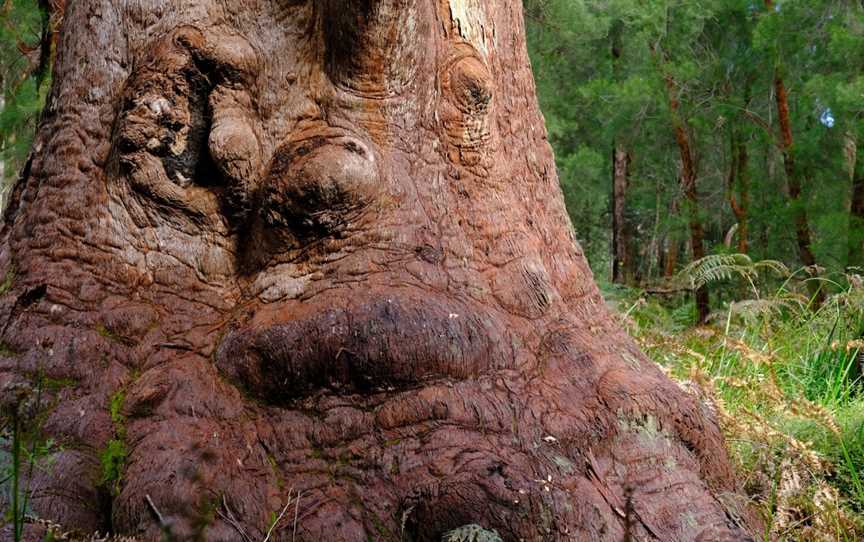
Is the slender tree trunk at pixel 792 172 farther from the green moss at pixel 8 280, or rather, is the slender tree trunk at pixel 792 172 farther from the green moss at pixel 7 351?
the green moss at pixel 7 351

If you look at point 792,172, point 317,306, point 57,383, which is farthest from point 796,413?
point 792,172

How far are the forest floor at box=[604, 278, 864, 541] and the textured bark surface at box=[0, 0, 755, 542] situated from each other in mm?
283

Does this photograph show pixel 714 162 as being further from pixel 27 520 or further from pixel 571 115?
pixel 27 520

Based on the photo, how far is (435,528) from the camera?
6.46 feet

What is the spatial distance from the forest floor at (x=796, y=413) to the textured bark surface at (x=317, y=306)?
0.28 meters

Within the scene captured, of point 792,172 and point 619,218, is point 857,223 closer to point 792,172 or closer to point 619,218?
point 792,172

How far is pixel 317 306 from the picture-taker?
226 cm

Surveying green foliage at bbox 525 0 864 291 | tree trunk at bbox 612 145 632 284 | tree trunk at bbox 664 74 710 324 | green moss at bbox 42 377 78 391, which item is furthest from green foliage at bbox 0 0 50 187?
tree trunk at bbox 612 145 632 284

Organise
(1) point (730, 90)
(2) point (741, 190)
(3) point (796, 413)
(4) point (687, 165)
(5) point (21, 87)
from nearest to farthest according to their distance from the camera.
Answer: (3) point (796, 413) → (5) point (21, 87) → (1) point (730, 90) → (2) point (741, 190) → (4) point (687, 165)

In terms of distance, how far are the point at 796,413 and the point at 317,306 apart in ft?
7.00

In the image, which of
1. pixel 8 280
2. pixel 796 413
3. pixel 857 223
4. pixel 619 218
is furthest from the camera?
pixel 619 218

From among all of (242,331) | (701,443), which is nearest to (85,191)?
(242,331)

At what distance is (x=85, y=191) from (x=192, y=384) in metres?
0.76

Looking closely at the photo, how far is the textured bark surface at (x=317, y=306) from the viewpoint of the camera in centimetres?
207
